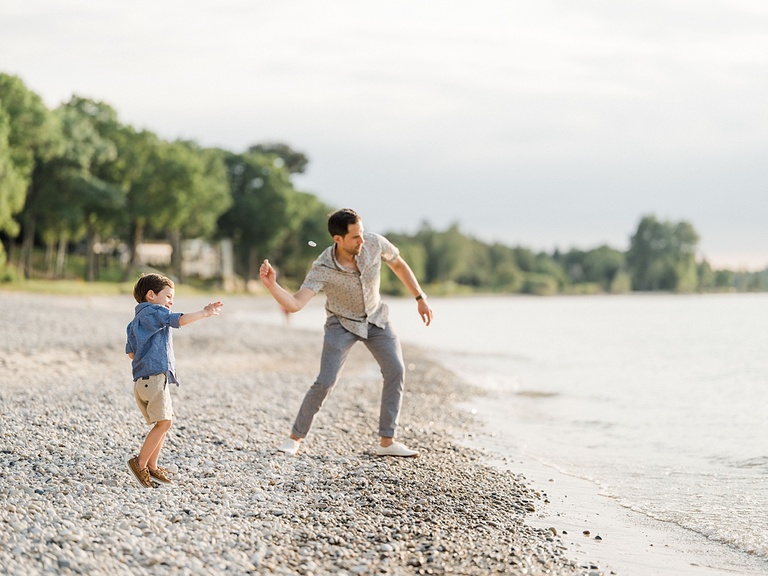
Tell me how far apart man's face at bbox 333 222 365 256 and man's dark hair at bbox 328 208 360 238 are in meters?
0.03

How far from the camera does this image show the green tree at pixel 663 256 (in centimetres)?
13425

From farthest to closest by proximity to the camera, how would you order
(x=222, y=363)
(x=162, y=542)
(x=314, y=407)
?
1. (x=222, y=363)
2. (x=314, y=407)
3. (x=162, y=542)

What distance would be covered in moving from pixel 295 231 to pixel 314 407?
253ft

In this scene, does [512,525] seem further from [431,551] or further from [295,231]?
[295,231]

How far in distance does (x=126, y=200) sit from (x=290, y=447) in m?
51.1

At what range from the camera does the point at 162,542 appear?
16.1 feet

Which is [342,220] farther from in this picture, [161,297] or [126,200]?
[126,200]

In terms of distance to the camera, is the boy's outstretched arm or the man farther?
the man

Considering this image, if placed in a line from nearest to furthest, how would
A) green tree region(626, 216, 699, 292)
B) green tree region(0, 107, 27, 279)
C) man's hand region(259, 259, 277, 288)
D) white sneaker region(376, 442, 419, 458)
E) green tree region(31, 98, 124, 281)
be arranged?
1. man's hand region(259, 259, 277, 288)
2. white sneaker region(376, 442, 419, 458)
3. green tree region(0, 107, 27, 279)
4. green tree region(31, 98, 124, 281)
5. green tree region(626, 216, 699, 292)

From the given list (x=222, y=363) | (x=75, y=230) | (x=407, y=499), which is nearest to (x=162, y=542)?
(x=407, y=499)

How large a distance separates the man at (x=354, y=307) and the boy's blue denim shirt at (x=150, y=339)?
1290 mm

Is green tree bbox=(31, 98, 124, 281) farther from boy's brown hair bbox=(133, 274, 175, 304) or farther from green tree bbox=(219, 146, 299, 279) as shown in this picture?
boy's brown hair bbox=(133, 274, 175, 304)

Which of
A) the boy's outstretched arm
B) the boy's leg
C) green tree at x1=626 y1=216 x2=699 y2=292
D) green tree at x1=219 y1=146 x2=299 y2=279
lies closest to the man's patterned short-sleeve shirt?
the boy's outstretched arm

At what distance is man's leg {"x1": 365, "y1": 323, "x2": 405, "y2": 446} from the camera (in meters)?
7.62
